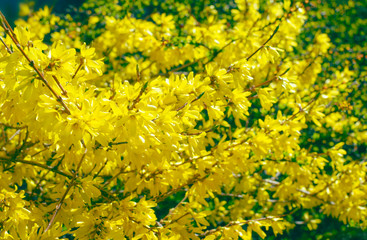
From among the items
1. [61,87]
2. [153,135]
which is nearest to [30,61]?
[61,87]

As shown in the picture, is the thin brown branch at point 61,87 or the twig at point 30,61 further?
the thin brown branch at point 61,87

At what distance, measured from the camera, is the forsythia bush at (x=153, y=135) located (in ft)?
4.84

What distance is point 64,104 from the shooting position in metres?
1.38

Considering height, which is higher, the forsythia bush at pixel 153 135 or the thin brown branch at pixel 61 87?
the thin brown branch at pixel 61 87

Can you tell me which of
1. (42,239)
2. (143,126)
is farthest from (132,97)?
(42,239)

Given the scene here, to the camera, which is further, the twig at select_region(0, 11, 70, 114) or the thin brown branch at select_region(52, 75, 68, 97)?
the thin brown branch at select_region(52, 75, 68, 97)

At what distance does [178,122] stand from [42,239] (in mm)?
916

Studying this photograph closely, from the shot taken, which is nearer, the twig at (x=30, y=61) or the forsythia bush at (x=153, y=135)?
the twig at (x=30, y=61)

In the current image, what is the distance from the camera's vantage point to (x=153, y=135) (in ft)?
5.06

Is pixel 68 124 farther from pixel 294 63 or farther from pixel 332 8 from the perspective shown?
pixel 332 8

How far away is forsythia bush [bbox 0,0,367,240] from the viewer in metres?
1.48

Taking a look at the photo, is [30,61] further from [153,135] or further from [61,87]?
[153,135]

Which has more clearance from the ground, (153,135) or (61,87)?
(61,87)

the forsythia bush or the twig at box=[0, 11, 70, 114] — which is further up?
the twig at box=[0, 11, 70, 114]
